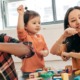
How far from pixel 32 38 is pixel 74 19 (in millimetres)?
380

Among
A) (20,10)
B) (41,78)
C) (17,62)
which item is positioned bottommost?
(17,62)

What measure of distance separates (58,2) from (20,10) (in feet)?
3.47

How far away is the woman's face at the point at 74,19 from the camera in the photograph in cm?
126

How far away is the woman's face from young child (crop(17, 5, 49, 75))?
28 cm

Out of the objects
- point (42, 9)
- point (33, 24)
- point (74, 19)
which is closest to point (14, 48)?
point (74, 19)

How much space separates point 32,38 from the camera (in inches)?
60.6

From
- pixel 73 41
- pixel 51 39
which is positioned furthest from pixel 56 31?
pixel 73 41

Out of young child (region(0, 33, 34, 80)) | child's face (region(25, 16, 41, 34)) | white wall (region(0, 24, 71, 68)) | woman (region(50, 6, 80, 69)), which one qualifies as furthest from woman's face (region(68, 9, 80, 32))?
white wall (region(0, 24, 71, 68))

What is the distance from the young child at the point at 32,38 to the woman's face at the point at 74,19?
0.93ft

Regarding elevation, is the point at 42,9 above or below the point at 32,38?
above

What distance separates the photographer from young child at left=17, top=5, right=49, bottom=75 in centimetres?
142

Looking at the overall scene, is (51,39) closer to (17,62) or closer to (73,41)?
(17,62)

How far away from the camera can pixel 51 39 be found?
7.15 feet

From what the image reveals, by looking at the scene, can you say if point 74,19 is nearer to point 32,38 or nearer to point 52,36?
point 32,38
